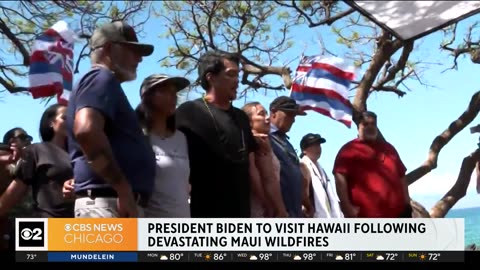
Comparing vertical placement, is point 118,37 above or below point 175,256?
above

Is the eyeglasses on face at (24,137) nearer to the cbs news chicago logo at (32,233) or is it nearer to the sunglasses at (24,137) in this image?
the sunglasses at (24,137)

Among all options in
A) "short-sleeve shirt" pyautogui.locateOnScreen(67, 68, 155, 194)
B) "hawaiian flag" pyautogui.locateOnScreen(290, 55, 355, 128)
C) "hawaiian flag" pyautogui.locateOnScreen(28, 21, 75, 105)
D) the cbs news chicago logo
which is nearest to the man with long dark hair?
"short-sleeve shirt" pyautogui.locateOnScreen(67, 68, 155, 194)

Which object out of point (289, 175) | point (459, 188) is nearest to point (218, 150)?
point (289, 175)

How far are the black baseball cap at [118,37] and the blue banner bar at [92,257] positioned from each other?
2.41 feet

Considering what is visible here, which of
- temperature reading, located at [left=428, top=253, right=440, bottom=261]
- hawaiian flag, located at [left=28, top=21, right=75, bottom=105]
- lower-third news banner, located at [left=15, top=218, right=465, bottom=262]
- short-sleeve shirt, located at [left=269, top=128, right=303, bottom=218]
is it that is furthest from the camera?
hawaiian flag, located at [left=28, top=21, right=75, bottom=105]

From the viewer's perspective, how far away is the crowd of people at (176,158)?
6.60 feet

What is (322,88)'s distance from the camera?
12.2 feet

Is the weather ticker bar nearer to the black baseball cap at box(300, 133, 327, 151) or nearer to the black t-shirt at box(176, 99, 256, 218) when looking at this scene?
the black t-shirt at box(176, 99, 256, 218)

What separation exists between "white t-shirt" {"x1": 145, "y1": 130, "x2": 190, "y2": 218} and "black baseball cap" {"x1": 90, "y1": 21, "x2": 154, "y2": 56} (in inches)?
12.6

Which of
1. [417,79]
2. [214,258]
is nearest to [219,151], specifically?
[214,258]

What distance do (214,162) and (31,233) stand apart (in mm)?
710

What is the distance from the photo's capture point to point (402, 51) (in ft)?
15.6

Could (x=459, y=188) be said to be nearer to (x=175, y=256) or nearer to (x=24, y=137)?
(x=175, y=256)

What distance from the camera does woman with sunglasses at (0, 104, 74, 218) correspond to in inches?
96.2
